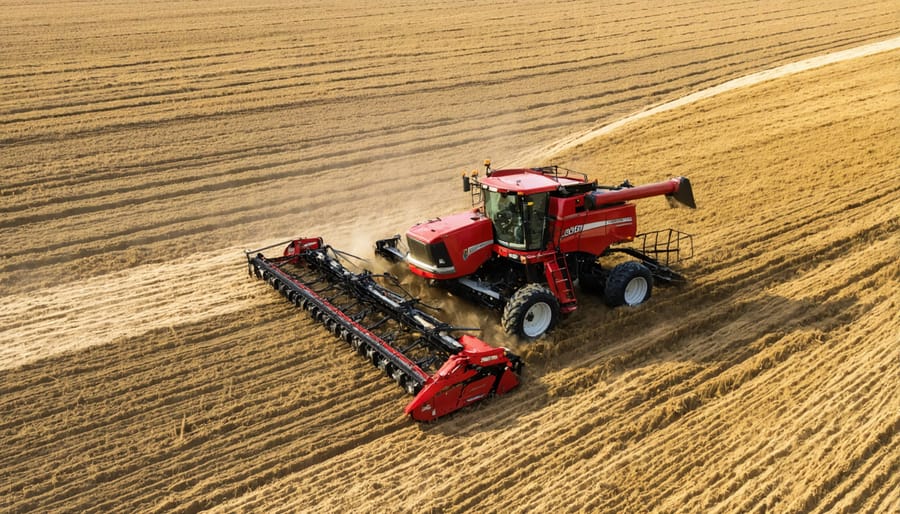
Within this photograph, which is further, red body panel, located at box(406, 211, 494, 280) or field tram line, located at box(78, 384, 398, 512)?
red body panel, located at box(406, 211, 494, 280)

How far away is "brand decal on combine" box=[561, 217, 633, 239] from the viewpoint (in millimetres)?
10781


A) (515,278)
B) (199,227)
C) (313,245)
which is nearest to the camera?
(515,278)

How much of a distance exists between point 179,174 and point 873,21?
107 feet

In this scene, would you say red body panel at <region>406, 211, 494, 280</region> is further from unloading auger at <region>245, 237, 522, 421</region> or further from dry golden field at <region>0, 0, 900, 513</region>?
dry golden field at <region>0, 0, 900, 513</region>

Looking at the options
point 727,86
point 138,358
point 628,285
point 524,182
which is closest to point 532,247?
point 524,182

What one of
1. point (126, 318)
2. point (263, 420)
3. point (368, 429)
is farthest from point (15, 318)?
point (368, 429)

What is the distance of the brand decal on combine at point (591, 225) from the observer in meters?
10.8

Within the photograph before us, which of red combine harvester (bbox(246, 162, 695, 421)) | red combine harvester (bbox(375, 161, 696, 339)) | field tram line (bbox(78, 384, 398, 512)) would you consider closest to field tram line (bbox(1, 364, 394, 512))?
field tram line (bbox(78, 384, 398, 512))

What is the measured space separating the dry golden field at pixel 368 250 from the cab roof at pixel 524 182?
1837 millimetres

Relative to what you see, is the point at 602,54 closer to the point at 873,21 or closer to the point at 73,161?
the point at 873,21

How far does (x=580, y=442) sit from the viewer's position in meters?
8.13

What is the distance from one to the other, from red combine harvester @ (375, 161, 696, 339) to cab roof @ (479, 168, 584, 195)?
1cm

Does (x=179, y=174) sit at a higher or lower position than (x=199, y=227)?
higher

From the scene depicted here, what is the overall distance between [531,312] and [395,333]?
180 centimetres
